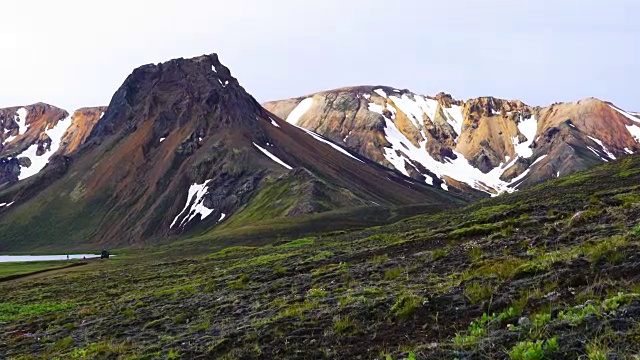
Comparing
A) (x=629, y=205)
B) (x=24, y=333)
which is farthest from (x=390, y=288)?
(x=24, y=333)

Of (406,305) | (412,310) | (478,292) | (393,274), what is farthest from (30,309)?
(478,292)

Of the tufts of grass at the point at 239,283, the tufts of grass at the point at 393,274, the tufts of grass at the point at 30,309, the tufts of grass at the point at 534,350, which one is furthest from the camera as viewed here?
the tufts of grass at the point at 30,309

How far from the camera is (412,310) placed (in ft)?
56.1

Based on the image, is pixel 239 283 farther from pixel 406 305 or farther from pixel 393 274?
pixel 406 305

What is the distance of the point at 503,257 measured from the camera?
76.3 ft

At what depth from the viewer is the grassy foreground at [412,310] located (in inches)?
478

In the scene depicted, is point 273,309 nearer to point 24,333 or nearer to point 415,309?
point 415,309

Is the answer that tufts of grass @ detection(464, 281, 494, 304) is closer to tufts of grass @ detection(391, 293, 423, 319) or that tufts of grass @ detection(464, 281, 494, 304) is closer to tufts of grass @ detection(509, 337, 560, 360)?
tufts of grass @ detection(391, 293, 423, 319)

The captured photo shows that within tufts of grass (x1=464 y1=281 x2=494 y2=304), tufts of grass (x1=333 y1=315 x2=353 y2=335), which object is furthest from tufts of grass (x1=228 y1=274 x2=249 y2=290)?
tufts of grass (x1=464 y1=281 x2=494 y2=304)

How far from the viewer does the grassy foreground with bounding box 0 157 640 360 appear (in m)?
12.1

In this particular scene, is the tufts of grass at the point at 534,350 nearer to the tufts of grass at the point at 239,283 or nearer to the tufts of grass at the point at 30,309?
the tufts of grass at the point at 239,283

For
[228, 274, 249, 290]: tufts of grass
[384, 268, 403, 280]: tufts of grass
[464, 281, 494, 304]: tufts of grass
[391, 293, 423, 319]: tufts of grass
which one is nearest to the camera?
[464, 281, 494, 304]: tufts of grass

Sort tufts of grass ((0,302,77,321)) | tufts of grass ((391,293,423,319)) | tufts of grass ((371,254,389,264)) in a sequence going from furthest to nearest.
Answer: tufts of grass ((0,302,77,321)), tufts of grass ((371,254,389,264)), tufts of grass ((391,293,423,319))

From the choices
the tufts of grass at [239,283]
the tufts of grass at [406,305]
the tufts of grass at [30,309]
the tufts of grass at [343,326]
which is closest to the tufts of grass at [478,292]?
the tufts of grass at [406,305]
